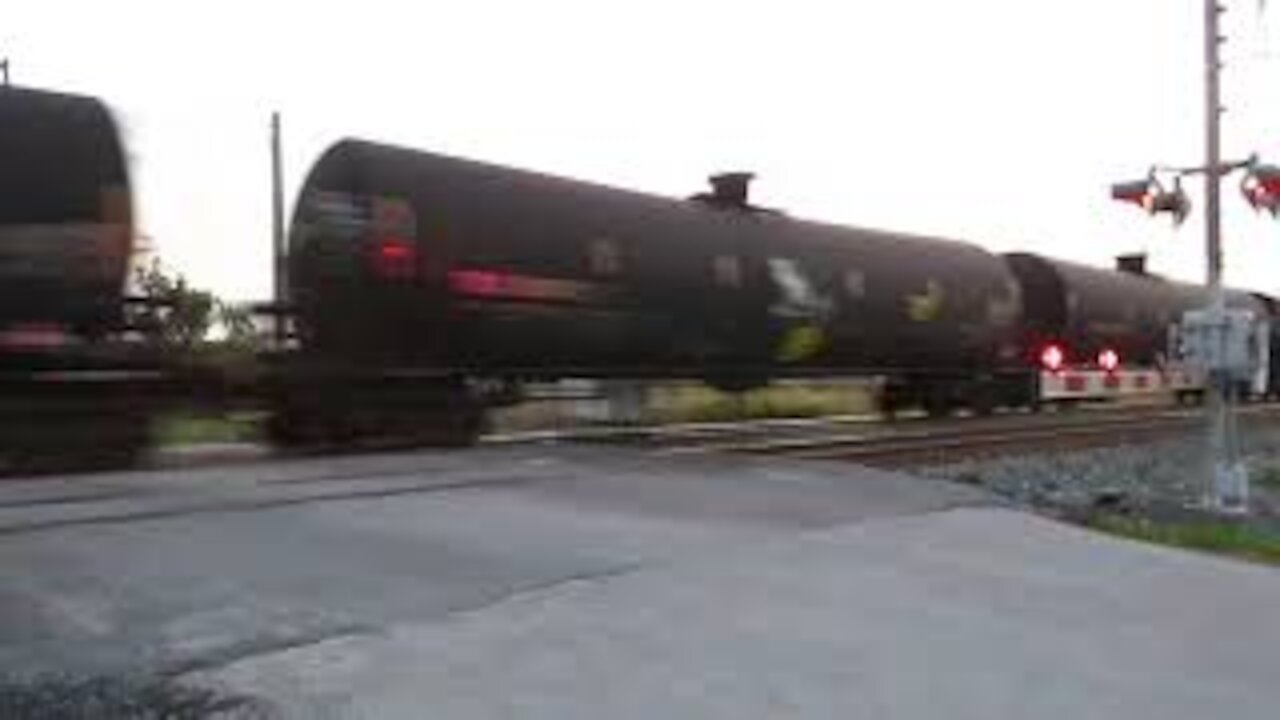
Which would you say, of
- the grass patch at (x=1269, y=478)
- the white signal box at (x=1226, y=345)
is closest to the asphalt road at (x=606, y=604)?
the white signal box at (x=1226, y=345)

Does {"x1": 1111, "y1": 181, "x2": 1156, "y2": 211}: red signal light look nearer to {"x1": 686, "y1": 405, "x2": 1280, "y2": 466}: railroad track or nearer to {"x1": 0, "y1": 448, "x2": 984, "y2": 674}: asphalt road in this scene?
{"x1": 686, "y1": 405, "x2": 1280, "y2": 466}: railroad track

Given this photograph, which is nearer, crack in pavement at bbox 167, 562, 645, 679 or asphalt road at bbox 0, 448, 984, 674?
crack in pavement at bbox 167, 562, 645, 679

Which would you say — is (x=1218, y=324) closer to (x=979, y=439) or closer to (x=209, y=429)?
(x=979, y=439)

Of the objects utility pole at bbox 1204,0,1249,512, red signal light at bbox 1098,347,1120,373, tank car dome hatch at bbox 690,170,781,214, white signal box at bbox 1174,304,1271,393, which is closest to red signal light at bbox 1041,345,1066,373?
red signal light at bbox 1098,347,1120,373

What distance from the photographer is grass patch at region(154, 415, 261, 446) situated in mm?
19375

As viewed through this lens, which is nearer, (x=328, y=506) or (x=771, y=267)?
(x=328, y=506)

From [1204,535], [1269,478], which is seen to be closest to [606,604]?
[1204,535]

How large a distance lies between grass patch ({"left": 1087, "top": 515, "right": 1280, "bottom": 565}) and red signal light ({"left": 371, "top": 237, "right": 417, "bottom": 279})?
792 cm

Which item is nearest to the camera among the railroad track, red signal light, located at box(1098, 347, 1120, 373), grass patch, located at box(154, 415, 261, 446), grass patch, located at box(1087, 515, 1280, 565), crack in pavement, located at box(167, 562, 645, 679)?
crack in pavement, located at box(167, 562, 645, 679)

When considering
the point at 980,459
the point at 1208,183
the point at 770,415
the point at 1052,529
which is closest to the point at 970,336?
the point at 770,415

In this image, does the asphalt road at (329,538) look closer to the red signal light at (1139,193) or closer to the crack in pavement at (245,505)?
the crack in pavement at (245,505)

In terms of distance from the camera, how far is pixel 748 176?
29.2 metres

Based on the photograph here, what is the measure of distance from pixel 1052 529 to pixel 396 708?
306 inches

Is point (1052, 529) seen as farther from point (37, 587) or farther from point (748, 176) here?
point (748, 176)
